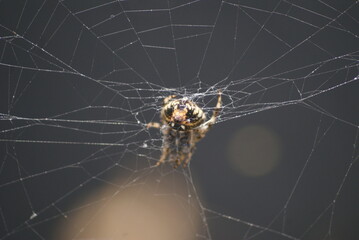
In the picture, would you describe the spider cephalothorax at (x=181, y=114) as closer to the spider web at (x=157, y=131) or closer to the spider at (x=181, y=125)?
the spider at (x=181, y=125)

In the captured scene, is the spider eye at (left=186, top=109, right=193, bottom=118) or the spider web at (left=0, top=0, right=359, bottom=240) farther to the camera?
the spider web at (left=0, top=0, right=359, bottom=240)

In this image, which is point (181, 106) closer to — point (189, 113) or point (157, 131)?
point (189, 113)

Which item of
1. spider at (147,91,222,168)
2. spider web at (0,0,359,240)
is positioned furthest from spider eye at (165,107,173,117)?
spider web at (0,0,359,240)

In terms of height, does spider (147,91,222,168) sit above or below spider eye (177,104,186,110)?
below

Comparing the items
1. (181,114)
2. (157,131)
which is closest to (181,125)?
(181,114)

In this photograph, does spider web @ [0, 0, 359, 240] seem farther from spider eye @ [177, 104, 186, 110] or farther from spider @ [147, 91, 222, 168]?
spider eye @ [177, 104, 186, 110]

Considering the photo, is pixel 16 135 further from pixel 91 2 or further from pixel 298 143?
pixel 298 143
